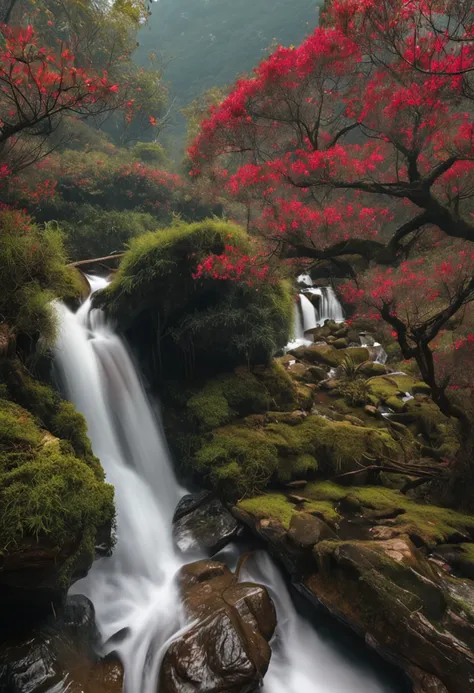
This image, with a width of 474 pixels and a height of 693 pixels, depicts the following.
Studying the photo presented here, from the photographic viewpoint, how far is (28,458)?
152 inches

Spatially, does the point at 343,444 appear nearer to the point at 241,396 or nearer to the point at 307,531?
Answer: the point at 241,396

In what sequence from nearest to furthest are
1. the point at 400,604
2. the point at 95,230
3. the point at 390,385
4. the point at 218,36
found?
the point at 400,604
the point at 390,385
the point at 95,230
the point at 218,36

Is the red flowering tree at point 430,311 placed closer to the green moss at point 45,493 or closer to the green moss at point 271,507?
the green moss at point 271,507

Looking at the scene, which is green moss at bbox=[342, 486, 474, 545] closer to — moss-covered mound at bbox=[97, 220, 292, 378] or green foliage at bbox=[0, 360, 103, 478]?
moss-covered mound at bbox=[97, 220, 292, 378]

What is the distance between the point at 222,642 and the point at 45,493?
2271mm

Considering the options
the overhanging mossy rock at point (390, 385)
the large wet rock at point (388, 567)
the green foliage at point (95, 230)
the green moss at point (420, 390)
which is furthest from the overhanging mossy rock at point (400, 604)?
the green foliage at point (95, 230)

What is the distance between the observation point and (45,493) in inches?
140

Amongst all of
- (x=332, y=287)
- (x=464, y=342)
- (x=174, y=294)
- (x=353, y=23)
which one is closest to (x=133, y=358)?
(x=174, y=294)

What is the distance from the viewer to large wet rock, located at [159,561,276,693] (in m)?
3.53

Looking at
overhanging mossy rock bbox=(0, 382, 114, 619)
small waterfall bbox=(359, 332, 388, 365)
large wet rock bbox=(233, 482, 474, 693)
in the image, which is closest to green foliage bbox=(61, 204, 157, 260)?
small waterfall bbox=(359, 332, 388, 365)

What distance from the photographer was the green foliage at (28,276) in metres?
5.23

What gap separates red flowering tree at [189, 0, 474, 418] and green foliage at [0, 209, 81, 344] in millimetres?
3659

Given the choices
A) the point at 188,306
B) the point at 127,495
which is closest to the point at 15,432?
the point at 127,495

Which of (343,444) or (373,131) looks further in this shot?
(343,444)
